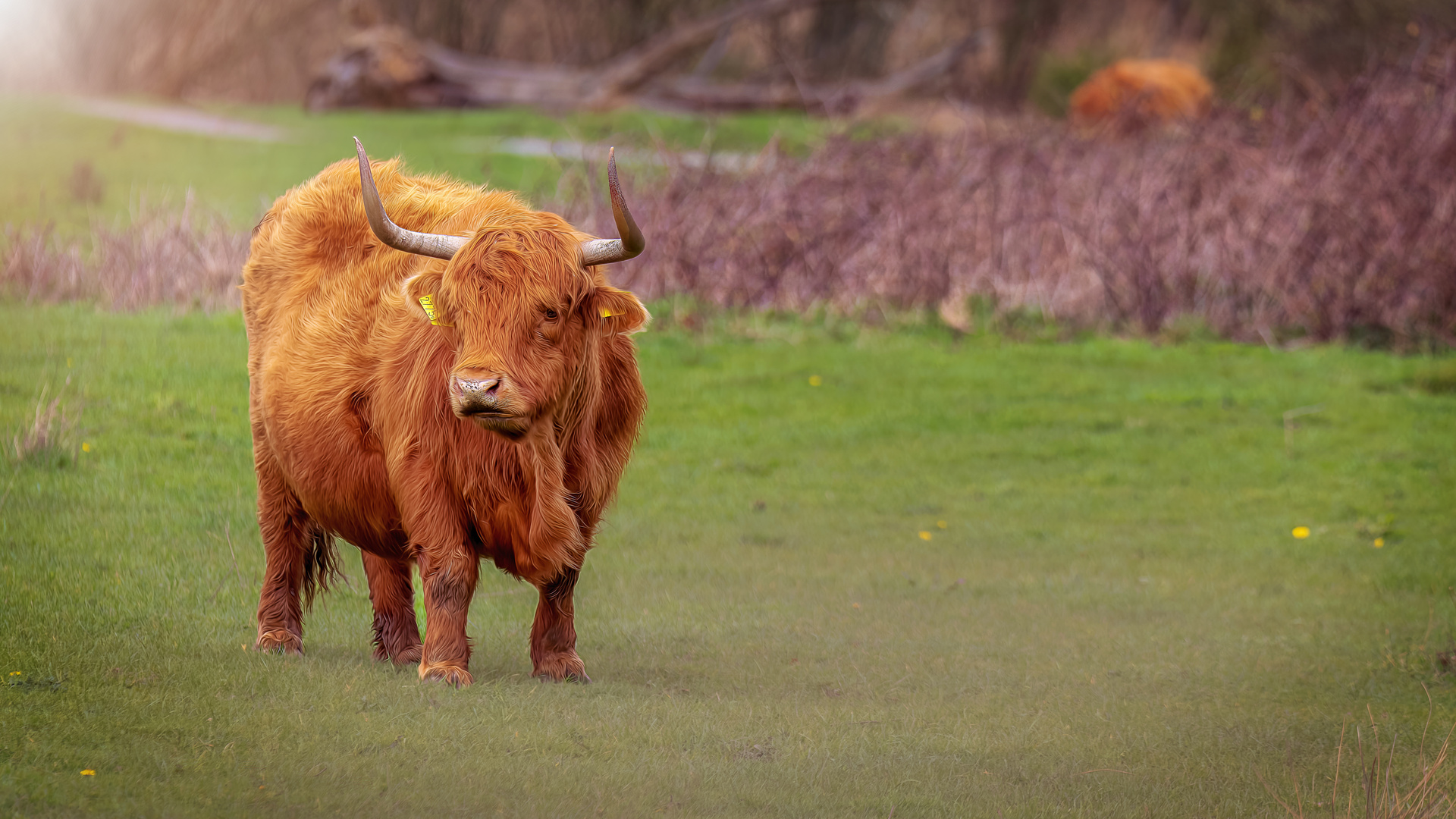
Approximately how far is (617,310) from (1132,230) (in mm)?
12106

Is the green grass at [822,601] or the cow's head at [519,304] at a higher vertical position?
the cow's head at [519,304]

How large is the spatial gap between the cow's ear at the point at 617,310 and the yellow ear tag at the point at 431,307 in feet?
1.84

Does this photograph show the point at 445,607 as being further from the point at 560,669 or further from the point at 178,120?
the point at 178,120

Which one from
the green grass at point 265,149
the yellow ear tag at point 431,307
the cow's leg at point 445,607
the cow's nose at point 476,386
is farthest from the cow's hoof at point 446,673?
the green grass at point 265,149

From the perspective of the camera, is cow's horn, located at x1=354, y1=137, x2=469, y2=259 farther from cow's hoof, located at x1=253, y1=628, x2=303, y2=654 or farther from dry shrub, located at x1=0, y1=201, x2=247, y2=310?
dry shrub, located at x1=0, y1=201, x2=247, y2=310

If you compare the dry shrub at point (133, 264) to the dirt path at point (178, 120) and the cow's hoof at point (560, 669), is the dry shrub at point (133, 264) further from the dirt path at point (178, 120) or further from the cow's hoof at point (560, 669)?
the dirt path at point (178, 120)

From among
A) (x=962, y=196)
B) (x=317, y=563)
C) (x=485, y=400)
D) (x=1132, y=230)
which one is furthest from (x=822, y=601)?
(x=1132, y=230)

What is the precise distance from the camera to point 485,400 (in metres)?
5.70

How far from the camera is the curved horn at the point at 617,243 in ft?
19.0

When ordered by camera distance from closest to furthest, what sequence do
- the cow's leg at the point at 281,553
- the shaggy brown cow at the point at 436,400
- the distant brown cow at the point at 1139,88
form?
the shaggy brown cow at the point at 436,400 < the cow's leg at the point at 281,553 < the distant brown cow at the point at 1139,88

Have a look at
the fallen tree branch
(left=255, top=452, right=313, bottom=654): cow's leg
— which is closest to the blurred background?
the fallen tree branch

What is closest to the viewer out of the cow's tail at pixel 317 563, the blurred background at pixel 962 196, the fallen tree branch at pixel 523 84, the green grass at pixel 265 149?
the cow's tail at pixel 317 563

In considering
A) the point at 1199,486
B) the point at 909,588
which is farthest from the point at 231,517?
the point at 1199,486

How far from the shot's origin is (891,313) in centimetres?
1728
